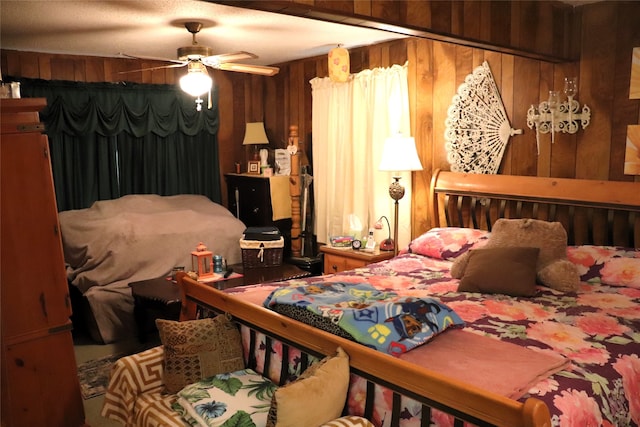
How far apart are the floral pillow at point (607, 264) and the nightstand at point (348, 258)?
1.48 metres

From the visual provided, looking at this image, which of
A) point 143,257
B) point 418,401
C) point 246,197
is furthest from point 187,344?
point 246,197

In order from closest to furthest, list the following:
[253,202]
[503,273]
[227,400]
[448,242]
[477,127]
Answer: [227,400] < [503,273] < [448,242] < [477,127] < [253,202]

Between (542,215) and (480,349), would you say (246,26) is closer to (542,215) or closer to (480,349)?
(542,215)

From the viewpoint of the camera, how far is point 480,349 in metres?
2.10

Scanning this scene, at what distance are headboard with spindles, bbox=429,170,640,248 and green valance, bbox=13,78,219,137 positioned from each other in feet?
9.85

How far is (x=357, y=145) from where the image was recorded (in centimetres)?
505

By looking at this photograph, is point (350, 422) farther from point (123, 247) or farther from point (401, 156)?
point (123, 247)

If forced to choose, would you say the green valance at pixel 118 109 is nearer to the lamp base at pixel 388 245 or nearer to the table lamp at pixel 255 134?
the table lamp at pixel 255 134

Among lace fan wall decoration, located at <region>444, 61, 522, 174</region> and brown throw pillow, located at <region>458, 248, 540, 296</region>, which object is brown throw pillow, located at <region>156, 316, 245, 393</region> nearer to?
brown throw pillow, located at <region>458, 248, 540, 296</region>

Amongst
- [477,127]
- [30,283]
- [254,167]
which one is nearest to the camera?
[30,283]

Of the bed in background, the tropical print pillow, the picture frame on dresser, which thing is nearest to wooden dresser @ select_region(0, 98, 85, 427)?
the tropical print pillow

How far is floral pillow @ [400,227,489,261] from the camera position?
3.76m

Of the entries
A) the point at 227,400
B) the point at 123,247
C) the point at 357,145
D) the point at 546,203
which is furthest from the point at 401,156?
the point at 227,400

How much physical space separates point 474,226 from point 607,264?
1.13 meters
